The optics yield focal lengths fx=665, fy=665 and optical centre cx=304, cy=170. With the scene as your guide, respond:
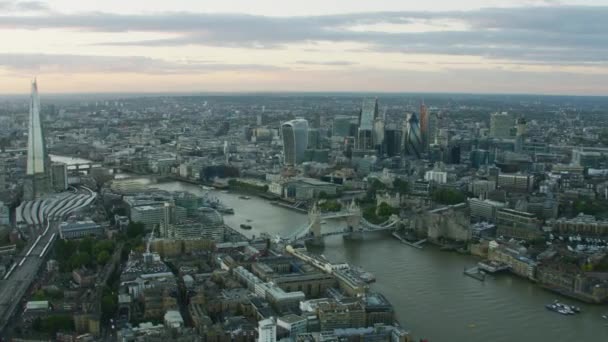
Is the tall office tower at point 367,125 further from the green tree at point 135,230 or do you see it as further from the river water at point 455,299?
the green tree at point 135,230

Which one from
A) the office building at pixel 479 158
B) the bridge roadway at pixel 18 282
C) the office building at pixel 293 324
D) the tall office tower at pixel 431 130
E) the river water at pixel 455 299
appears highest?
the tall office tower at pixel 431 130

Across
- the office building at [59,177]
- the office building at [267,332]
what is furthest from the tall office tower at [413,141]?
the office building at [267,332]

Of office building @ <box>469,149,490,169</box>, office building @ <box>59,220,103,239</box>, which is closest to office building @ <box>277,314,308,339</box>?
office building @ <box>59,220,103,239</box>

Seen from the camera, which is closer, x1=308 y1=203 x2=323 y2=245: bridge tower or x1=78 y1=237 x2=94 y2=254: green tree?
x1=78 y1=237 x2=94 y2=254: green tree

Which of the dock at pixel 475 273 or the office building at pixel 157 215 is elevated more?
the office building at pixel 157 215

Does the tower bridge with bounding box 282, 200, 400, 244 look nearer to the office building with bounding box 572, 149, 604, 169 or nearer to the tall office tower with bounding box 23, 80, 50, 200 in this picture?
the tall office tower with bounding box 23, 80, 50, 200

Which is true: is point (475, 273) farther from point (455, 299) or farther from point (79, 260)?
point (79, 260)

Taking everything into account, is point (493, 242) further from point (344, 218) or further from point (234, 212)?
point (234, 212)
